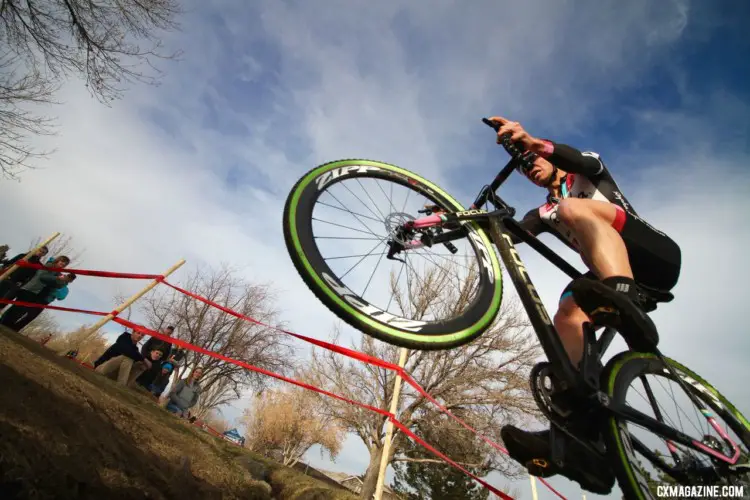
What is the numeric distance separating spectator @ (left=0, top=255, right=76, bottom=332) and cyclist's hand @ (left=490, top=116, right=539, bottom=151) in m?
8.43

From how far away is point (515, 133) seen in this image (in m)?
2.61

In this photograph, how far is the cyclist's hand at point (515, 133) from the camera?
8.28ft

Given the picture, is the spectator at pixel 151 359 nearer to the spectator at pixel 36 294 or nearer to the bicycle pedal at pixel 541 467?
the spectator at pixel 36 294

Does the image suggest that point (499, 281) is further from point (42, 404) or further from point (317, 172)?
point (42, 404)

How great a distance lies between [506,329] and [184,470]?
54.8ft

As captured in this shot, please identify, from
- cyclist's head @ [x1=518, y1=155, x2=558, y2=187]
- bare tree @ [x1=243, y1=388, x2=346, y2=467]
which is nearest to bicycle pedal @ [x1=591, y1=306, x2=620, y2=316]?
cyclist's head @ [x1=518, y1=155, x2=558, y2=187]

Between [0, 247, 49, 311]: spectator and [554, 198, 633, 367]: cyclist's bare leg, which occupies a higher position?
[554, 198, 633, 367]: cyclist's bare leg

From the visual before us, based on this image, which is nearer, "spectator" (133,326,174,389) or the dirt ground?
the dirt ground

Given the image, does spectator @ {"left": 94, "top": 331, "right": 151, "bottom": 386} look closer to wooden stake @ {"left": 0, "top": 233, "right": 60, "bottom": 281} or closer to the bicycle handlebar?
wooden stake @ {"left": 0, "top": 233, "right": 60, "bottom": 281}

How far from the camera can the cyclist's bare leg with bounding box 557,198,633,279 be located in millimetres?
2117

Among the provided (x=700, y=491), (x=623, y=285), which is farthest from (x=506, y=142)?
(x=700, y=491)

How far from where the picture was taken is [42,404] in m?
1.81

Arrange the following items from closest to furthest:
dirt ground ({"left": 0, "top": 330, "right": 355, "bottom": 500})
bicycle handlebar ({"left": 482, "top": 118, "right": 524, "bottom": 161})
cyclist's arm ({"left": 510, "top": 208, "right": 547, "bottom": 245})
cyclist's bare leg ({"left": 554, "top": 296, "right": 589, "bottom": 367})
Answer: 1. dirt ground ({"left": 0, "top": 330, "right": 355, "bottom": 500})
2. cyclist's bare leg ({"left": 554, "top": 296, "right": 589, "bottom": 367})
3. bicycle handlebar ({"left": 482, "top": 118, "right": 524, "bottom": 161})
4. cyclist's arm ({"left": 510, "top": 208, "right": 547, "bottom": 245})

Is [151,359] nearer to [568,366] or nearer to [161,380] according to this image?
[161,380]
